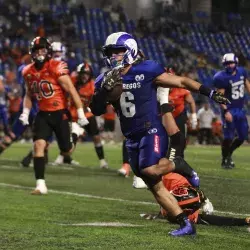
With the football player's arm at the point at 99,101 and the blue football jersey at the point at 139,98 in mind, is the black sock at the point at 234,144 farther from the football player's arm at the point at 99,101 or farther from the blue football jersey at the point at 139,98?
the football player's arm at the point at 99,101

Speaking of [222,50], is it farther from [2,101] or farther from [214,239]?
[214,239]

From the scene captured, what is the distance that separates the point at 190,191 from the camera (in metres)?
6.89

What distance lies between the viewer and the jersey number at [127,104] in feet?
21.2

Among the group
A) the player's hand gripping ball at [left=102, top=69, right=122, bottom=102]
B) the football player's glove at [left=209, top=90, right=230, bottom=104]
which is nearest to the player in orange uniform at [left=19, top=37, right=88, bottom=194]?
the player's hand gripping ball at [left=102, top=69, right=122, bottom=102]

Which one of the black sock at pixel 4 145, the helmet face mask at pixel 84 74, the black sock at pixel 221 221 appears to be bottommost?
the black sock at pixel 4 145

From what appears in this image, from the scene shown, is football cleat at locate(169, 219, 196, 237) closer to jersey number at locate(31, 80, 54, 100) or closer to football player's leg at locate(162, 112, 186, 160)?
football player's leg at locate(162, 112, 186, 160)

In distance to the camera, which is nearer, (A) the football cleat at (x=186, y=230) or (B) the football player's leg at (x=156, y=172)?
(A) the football cleat at (x=186, y=230)

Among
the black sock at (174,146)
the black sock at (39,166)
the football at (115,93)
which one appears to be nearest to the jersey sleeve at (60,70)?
the black sock at (39,166)

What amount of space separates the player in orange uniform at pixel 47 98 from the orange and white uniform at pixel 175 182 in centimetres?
293

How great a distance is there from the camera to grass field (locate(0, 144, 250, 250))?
5.90 m

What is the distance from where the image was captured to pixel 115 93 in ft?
20.2

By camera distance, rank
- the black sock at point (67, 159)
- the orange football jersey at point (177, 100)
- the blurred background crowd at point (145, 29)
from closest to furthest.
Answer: the orange football jersey at point (177, 100) → the black sock at point (67, 159) → the blurred background crowd at point (145, 29)

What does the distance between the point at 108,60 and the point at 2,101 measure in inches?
607

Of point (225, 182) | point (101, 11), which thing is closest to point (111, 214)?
point (225, 182)
